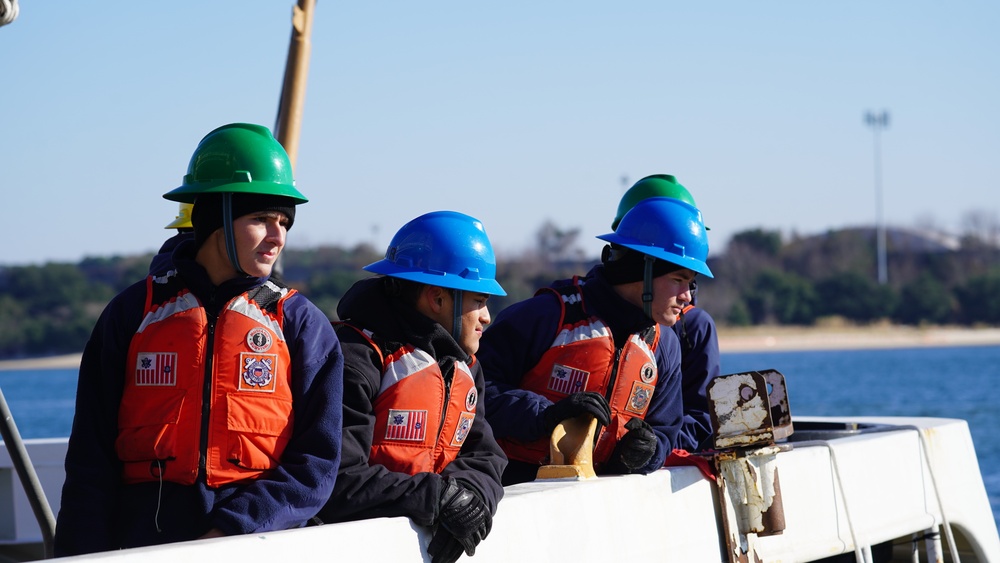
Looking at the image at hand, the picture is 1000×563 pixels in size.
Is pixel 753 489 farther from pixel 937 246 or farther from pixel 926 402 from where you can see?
pixel 937 246

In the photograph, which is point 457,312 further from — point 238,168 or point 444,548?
point 238,168

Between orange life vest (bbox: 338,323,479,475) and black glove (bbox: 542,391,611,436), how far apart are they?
63cm

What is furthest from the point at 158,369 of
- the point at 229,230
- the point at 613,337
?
the point at 613,337

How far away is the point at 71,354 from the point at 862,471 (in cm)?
6173

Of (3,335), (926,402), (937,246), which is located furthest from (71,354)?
(937,246)

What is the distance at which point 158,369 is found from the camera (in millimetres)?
3492

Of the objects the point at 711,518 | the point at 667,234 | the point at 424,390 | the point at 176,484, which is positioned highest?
the point at 667,234

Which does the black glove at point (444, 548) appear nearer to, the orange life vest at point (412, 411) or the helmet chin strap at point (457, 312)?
the orange life vest at point (412, 411)

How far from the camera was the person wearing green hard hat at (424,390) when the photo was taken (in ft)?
12.3

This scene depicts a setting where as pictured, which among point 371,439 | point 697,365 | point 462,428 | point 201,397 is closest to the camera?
point 201,397

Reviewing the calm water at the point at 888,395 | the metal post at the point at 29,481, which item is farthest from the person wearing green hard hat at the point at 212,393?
the calm water at the point at 888,395

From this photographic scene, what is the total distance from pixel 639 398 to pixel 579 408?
2.24 ft

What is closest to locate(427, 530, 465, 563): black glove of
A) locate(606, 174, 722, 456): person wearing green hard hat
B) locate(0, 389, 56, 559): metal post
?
locate(0, 389, 56, 559): metal post

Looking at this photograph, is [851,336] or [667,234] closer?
[667,234]
